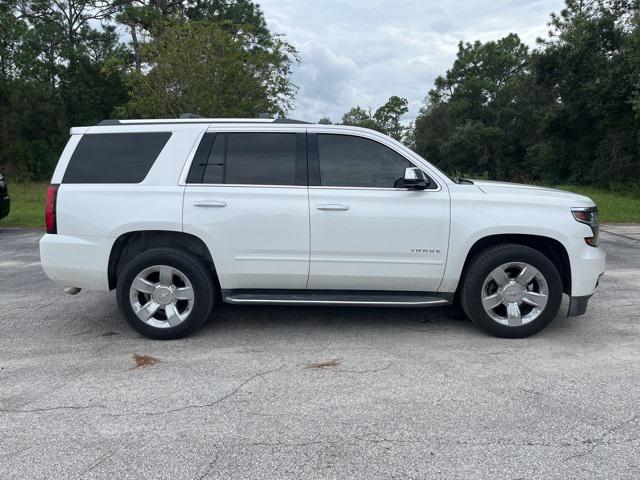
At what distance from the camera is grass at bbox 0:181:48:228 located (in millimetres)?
13523

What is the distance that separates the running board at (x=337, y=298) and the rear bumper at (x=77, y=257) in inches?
44.5

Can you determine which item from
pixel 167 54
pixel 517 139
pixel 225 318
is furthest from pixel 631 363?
pixel 517 139

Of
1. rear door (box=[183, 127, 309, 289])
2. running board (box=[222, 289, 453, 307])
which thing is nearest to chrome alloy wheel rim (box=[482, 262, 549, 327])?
running board (box=[222, 289, 453, 307])

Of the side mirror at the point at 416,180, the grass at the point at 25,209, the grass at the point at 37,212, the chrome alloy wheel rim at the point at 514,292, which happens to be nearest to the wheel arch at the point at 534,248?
the chrome alloy wheel rim at the point at 514,292

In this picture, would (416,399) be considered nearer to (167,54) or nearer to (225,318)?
(225,318)

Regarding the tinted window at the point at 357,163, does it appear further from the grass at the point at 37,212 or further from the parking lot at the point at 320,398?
the grass at the point at 37,212

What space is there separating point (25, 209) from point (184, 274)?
14.3 meters

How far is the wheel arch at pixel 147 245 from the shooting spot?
16.2 ft

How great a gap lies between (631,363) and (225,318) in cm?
367

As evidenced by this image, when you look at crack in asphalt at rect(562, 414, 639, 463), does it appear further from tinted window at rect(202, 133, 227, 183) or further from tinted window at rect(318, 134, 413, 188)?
tinted window at rect(202, 133, 227, 183)

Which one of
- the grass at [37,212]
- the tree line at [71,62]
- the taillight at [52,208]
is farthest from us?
the tree line at [71,62]

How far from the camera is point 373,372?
4121mm

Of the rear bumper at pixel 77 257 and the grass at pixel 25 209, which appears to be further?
the grass at pixel 25 209

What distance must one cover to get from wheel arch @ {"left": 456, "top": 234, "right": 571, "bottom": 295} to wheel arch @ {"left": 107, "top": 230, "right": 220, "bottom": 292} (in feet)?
7.74
